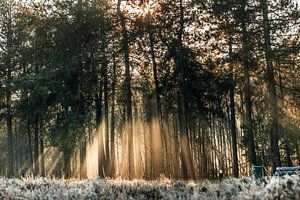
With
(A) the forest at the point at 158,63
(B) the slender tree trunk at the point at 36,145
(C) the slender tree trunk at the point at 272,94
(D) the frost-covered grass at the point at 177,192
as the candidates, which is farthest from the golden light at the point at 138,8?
(D) the frost-covered grass at the point at 177,192

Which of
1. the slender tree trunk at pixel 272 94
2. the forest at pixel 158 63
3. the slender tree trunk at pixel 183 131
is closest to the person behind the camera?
the slender tree trunk at pixel 272 94

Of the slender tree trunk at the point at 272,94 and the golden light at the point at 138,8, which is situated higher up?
the golden light at the point at 138,8

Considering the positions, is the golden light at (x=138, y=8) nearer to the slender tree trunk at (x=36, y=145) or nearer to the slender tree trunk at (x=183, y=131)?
the slender tree trunk at (x=183, y=131)

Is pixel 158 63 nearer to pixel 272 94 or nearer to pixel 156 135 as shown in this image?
pixel 156 135

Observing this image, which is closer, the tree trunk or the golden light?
the golden light

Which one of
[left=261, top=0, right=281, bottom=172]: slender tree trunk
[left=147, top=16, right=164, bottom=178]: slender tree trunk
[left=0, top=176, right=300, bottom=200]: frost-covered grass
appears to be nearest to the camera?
[left=0, top=176, right=300, bottom=200]: frost-covered grass

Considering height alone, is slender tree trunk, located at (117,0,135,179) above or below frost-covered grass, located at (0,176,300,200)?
above

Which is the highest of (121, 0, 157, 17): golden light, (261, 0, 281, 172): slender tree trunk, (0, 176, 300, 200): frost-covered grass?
(121, 0, 157, 17): golden light

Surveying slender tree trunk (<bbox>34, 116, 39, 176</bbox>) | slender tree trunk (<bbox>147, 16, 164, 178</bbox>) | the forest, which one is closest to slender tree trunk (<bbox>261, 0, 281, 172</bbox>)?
the forest

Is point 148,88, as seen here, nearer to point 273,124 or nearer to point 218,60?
point 218,60

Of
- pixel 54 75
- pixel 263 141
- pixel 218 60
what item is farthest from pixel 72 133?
pixel 263 141

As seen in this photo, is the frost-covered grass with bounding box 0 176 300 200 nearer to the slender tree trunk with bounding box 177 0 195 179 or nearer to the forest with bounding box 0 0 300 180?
the forest with bounding box 0 0 300 180

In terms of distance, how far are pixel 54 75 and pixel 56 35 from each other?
291cm

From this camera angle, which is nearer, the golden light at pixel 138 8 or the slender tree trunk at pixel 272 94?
the slender tree trunk at pixel 272 94
